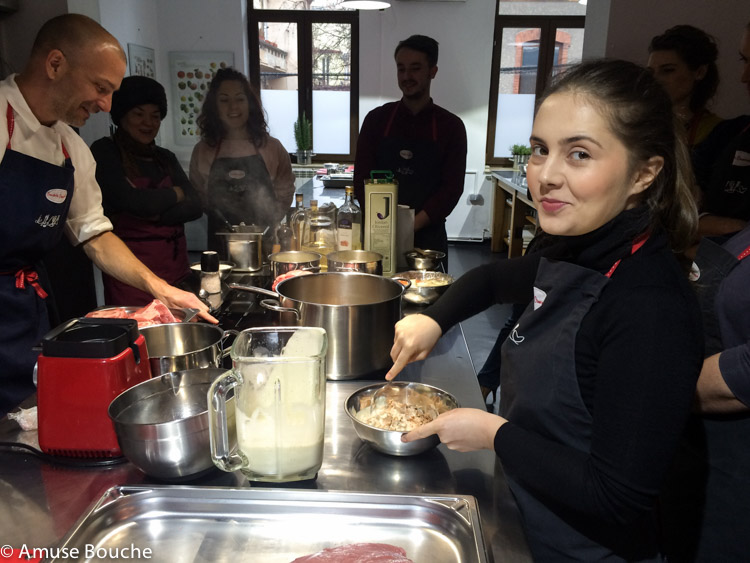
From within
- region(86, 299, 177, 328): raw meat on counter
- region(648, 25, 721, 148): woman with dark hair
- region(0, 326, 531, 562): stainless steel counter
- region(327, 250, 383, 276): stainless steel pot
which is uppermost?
region(648, 25, 721, 148): woman with dark hair

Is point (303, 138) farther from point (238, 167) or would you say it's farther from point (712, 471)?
point (712, 471)

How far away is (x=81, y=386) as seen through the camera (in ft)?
3.18

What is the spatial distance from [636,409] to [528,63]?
7043mm

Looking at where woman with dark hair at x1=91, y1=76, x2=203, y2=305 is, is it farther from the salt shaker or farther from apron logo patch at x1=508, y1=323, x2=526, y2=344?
apron logo patch at x1=508, y1=323, x2=526, y2=344

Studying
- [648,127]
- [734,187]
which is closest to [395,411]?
Result: [648,127]

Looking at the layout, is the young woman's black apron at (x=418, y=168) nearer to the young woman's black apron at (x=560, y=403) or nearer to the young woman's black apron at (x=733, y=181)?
the young woman's black apron at (x=733, y=181)

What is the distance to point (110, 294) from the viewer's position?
9.56 ft

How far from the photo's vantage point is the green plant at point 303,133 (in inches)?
276

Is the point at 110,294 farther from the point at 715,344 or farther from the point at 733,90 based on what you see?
the point at 733,90

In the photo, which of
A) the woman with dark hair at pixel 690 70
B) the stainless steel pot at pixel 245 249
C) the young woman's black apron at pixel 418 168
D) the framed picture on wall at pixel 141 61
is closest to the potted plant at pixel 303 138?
the framed picture on wall at pixel 141 61

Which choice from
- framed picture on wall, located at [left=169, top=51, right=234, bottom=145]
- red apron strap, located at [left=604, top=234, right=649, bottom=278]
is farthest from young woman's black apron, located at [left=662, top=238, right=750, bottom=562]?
framed picture on wall, located at [left=169, top=51, right=234, bottom=145]

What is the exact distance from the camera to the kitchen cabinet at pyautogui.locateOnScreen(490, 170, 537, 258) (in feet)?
20.1

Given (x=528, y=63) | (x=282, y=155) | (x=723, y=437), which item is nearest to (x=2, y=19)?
(x=282, y=155)

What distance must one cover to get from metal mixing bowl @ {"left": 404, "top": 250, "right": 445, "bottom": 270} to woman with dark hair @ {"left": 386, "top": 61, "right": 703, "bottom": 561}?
1129mm
